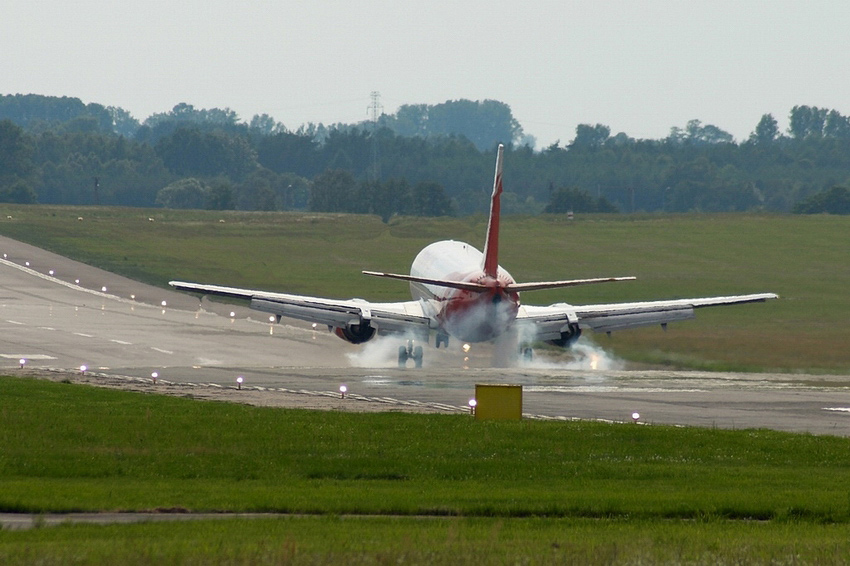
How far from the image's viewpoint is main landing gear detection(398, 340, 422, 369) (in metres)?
62.8

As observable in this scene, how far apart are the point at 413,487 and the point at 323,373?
30448mm

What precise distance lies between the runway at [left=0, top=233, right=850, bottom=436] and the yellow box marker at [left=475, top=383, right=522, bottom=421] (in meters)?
3.30

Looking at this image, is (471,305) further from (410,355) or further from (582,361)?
(582,361)

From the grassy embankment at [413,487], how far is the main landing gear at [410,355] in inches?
988

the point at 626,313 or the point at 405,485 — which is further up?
the point at 405,485

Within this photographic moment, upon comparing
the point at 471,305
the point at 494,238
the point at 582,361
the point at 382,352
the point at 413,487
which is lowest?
the point at 382,352

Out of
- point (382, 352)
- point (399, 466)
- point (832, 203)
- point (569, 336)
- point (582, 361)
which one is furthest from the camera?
point (832, 203)

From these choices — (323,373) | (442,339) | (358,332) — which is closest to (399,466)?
(323,373)

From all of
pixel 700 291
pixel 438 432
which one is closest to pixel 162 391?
pixel 438 432

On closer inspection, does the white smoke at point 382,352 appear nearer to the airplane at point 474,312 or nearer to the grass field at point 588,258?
the airplane at point 474,312

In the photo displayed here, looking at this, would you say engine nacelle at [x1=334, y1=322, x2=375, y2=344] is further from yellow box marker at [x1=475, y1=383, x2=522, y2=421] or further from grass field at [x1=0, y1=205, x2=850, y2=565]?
yellow box marker at [x1=475, y1=383, x2=522, y2=421]

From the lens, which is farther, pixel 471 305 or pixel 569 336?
pixel 569 336

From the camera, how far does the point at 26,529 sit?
2022 cm

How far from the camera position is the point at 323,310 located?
62.9 metres
